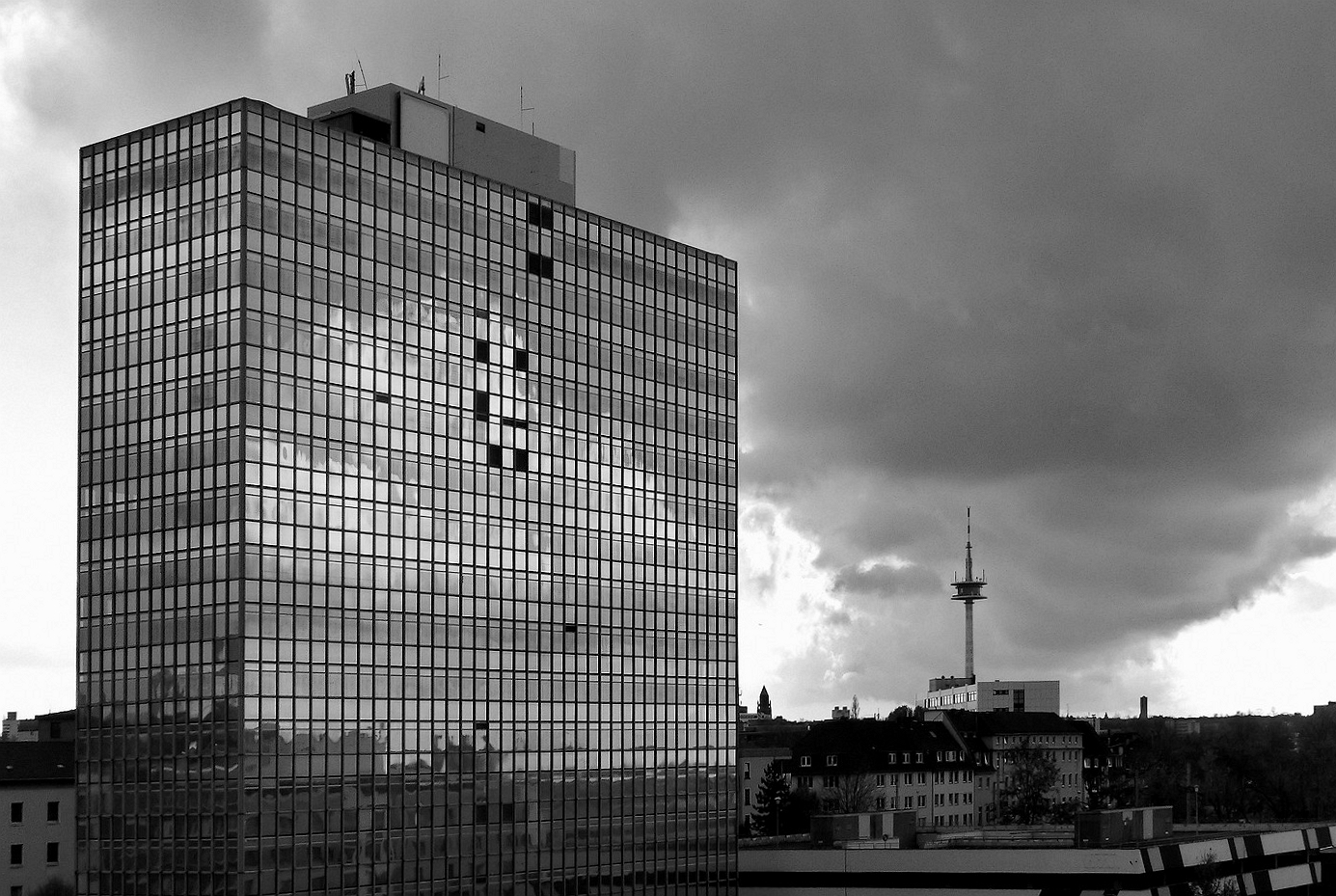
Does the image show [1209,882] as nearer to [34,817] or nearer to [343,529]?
[343,529]

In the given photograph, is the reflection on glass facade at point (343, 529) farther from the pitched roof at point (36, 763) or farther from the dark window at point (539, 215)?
the pitched roof at point (36, 763)

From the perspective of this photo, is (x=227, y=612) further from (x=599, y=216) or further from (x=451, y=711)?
(x=599, y=216)

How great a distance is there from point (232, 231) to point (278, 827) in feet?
116

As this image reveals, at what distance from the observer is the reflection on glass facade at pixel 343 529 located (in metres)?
108

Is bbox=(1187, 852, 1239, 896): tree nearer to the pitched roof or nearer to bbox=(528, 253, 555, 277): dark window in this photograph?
bbox=(528, 253, 555, 277): dark window

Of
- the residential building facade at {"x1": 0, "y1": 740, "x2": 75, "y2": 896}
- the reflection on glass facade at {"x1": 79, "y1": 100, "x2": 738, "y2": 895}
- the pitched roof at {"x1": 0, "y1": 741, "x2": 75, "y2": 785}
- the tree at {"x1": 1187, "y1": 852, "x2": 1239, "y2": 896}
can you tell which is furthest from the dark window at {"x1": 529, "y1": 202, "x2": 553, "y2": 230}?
the tree at {"x1": 1187, "y1": 852, "x2": 1239, "y2": 896}

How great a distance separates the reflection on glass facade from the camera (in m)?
108

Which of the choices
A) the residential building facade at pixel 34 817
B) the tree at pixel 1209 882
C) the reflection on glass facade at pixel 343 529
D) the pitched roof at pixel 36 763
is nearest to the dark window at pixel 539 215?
the reflection on glass facade at pixel 343 529

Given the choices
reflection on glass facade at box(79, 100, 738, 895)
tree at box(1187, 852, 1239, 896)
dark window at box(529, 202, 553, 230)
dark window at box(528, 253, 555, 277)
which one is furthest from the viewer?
tree at box(1187, 852, 1239, 896)

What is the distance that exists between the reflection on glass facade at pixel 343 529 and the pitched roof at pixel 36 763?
1994 inches

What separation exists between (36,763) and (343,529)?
63888 mm

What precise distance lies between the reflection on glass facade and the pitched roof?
50638 mm

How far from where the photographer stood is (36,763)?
161375mm

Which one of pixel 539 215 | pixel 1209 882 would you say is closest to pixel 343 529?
pixel 539 215
